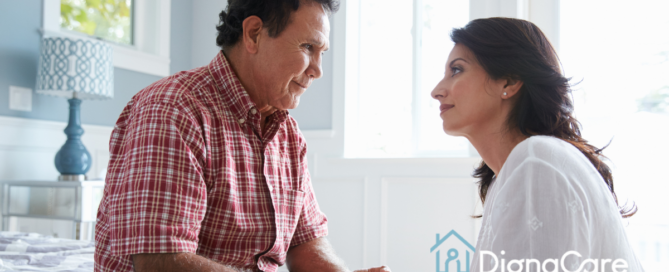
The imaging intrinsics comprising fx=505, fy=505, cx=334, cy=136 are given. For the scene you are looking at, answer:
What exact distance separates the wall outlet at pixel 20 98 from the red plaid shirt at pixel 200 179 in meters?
1.92

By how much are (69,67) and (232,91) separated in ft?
5.81

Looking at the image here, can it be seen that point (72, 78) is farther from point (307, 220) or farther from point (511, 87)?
point (511, 87)

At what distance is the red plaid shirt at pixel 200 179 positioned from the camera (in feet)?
2.98

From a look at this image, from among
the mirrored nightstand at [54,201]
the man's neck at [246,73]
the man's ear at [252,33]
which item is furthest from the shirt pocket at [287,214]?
A: the mirrored nightstand at [54,201]

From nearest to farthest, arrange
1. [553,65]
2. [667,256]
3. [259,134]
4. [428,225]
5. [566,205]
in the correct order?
[566,205] < [553,65] < [259,134] < [667,256] < [428,225]

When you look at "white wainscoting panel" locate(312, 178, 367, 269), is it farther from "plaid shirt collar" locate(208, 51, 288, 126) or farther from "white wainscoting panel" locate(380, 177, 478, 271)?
"plaid shirt collar" locate(208, 51, 288, 126)

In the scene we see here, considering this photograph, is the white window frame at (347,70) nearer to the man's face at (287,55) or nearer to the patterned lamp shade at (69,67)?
the patterned lamp shade at (69,67)

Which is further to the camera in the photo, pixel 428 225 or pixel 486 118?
pixel 428 225

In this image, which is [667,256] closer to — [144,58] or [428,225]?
[428,225]

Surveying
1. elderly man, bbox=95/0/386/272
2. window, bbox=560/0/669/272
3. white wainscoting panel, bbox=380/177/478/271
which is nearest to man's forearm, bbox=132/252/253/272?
elderly man, bbox=95/0/386/272

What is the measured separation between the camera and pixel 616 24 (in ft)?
8.60

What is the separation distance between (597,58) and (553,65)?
73.7 inches

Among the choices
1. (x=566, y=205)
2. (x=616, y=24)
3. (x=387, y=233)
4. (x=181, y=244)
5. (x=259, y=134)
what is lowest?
(x=387, y=233)

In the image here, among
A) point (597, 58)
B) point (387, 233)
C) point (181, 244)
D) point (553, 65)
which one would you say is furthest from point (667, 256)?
point (181, 244)
